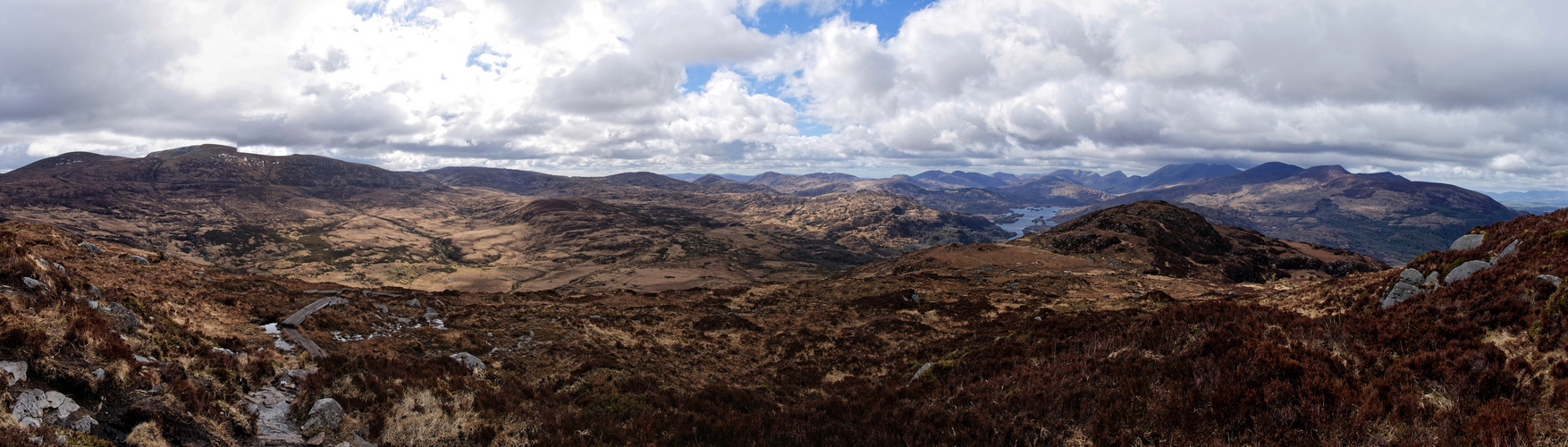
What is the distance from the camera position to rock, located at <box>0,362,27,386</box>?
802 centimetres

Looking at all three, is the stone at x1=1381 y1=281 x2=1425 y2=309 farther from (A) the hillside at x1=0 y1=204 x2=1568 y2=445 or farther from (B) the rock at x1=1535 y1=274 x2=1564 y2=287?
(B) the rock at x1=1535 y1=274 x2=1564 y2=287

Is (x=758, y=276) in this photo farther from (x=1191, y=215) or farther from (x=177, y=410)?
(x=177, y=410)

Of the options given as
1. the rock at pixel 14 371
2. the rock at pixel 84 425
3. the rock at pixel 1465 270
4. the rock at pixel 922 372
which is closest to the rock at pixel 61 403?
the rock at pixel 84 425

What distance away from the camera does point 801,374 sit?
71.1 feet

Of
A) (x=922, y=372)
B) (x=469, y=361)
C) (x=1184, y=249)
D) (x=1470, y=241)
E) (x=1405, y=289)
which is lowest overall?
(x=1184, y=249)

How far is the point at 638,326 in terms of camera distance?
29.5 m

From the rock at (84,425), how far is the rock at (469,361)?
30.8 feet

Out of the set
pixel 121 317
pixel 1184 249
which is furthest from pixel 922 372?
pixel 1184 249

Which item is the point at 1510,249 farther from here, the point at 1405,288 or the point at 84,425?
the point at 84,425

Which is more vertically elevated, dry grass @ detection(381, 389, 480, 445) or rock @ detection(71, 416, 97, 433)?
rock @ detection(71, 416, 97, 433)

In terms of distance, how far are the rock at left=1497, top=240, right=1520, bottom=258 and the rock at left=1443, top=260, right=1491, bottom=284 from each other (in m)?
0.65

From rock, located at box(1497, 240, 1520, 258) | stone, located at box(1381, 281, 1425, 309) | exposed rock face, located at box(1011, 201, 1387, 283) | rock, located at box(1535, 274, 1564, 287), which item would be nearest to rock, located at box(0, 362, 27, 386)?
rock, located at box(1535, 274, 1564, 287)

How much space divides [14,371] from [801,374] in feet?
63.4

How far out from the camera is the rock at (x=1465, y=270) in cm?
1475
